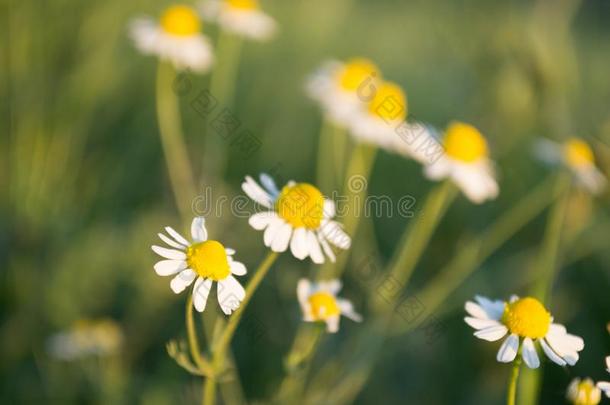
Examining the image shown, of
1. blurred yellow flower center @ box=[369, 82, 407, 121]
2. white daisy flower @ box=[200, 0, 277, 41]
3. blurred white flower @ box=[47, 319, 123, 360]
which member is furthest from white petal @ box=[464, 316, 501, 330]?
white daisy flower @ box=[200, 0, 277, 41]

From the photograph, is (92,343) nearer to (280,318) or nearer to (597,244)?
(280,318)

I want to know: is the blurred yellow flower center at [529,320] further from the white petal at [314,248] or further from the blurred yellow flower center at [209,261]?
the blurred yellow flower center at [209,261]

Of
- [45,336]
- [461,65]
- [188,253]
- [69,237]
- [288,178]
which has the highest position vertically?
[461,65]

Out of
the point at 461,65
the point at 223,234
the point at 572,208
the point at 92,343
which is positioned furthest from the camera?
the point at 461,65

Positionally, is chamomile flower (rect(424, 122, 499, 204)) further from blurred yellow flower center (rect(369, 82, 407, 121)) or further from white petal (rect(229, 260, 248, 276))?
white petal (rect(229, 260, 248, 276))

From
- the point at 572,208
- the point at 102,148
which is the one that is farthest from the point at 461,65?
the point at 102,148

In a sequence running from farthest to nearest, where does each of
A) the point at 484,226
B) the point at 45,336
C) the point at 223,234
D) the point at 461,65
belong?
the point at 461,65, the point at 484,226, the point at 223,234, the point at 45,336

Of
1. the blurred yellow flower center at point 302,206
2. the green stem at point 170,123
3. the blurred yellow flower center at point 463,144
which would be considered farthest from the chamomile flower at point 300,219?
the green stem at point 170,123
